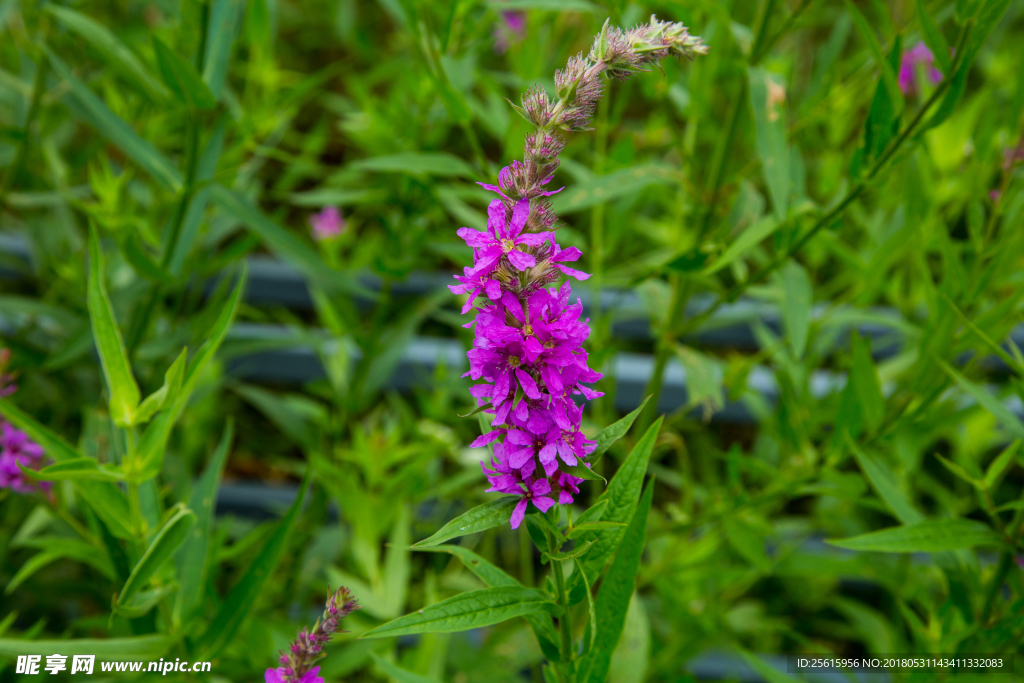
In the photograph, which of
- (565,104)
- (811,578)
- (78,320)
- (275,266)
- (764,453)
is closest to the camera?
(565,104)

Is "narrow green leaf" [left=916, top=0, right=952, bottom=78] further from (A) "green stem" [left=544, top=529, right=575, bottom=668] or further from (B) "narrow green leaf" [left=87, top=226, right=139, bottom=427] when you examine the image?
(B) "narrow green leaf" [left=87, top=226, right=139, bottom=427]

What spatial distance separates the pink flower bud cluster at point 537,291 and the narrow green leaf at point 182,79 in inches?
18.3

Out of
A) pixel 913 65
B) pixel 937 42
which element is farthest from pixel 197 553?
pixel 913 65

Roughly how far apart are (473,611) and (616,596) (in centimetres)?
12

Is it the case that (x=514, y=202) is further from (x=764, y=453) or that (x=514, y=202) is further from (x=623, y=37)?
(x=764, y=453)

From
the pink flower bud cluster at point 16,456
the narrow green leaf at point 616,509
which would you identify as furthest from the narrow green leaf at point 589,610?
the pink flower bud cluster at point 16,456

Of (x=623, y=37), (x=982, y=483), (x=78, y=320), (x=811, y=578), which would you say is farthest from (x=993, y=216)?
(x=78, y=320)

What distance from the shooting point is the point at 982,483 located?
69 centimetres

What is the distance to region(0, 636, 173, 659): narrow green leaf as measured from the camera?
1.70 ft

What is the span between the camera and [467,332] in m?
0.95

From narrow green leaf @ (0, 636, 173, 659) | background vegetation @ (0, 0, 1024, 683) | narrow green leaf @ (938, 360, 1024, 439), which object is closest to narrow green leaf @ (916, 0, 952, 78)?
background vegetation @ (0, 0, 1024, 683)

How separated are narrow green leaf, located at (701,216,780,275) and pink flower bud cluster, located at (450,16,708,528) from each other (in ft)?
1.02

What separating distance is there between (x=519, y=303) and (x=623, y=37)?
0.17 metres

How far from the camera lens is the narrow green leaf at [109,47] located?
2.60ft
